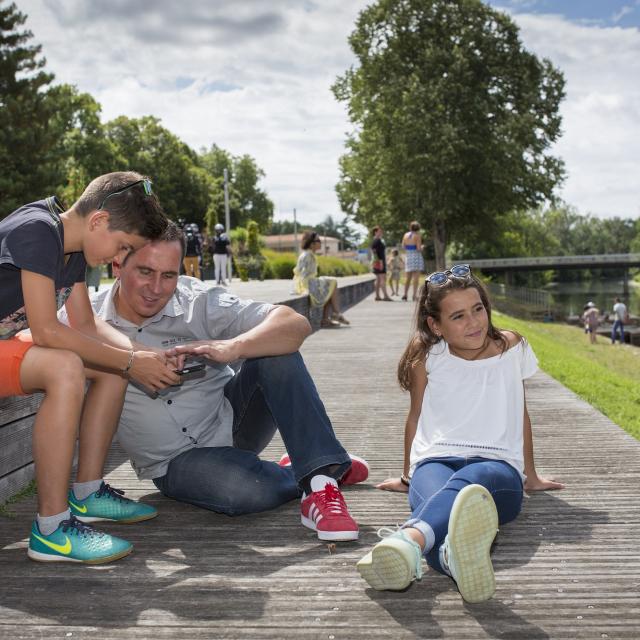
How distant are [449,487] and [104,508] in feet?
4.64

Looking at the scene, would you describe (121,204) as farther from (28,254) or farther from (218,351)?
(218,351)

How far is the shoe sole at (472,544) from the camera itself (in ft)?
8.20

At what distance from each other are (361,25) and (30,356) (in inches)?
1312

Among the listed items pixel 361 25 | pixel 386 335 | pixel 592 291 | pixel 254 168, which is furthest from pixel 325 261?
pixel 592 291

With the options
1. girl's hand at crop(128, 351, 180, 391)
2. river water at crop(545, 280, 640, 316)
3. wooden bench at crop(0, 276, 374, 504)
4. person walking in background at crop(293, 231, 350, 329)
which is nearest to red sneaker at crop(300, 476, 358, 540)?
girl's hand at crop(128, 351, 180, 391)

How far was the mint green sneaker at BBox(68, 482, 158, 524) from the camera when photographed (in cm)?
336

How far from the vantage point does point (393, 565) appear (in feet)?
8.32

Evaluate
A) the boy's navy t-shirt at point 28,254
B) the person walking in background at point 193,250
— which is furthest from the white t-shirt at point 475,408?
the person walking in background at point 193,250

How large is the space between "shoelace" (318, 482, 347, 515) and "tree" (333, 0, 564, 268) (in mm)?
28004

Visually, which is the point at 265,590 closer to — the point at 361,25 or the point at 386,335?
the point at 386,335

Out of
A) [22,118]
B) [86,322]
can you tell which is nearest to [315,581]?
[86,322]

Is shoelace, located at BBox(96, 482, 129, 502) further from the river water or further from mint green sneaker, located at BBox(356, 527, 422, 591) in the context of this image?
the river water

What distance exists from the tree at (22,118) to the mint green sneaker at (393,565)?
23736 mm

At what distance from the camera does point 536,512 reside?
3.52 metres
